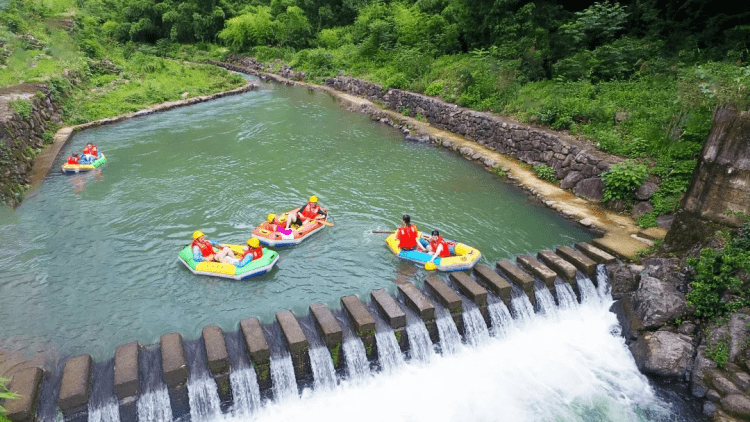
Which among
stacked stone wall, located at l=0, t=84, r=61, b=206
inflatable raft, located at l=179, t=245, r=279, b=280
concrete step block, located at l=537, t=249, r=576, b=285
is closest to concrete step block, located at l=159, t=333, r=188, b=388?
inflatable raft, located at l=179, t=245, r=279, b=280

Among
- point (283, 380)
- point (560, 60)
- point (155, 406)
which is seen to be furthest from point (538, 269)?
point (560, 60)

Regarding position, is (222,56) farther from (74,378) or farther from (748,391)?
(748,391)

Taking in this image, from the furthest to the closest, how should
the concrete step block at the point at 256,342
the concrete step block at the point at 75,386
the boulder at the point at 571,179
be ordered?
1. the boulder at the point at 571,179
2. the concrete step block at the point at 256,342
3. the concrete step block at the point at 75,386

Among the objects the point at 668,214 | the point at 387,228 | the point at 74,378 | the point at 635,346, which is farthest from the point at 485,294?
the point at 74,378

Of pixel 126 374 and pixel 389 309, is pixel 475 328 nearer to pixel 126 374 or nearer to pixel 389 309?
pixel 389 309

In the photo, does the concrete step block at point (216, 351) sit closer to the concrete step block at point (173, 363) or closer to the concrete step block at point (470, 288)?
the concrete step block at point (173, 363)

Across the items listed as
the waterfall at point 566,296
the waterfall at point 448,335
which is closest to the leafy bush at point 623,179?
the waterfall at point 566,296

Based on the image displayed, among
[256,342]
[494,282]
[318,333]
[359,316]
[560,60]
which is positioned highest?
[560,60]

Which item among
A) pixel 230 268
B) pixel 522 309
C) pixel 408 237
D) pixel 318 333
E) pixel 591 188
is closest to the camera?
pixel 318 333

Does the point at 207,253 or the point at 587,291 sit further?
the point at 207,253
